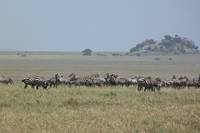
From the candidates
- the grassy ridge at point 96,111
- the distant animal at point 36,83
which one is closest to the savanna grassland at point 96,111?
the grassy ridge at point 96,111

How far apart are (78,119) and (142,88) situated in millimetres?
14552

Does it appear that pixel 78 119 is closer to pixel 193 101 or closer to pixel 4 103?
pixel 4 103

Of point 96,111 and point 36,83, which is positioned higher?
point 36,83

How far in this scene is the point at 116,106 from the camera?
2456 cm

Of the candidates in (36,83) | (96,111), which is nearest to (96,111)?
(96,111)

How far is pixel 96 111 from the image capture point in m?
22.2

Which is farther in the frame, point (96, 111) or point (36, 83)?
point (36, 83)

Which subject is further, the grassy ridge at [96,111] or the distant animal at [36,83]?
the distant animal at [36,83]

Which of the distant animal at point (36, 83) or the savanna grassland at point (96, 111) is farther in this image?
the distant animal at point (36, 83)

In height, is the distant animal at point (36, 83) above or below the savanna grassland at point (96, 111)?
above

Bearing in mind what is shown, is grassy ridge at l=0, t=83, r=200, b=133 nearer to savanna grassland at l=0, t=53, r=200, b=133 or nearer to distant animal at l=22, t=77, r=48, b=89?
savanna grassland at l=0, t=53, r=200, b=133

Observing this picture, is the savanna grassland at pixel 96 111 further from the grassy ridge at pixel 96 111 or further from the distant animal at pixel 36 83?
the distant animal at pixel 36 83

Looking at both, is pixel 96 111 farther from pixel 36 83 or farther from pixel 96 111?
pixel 36 83

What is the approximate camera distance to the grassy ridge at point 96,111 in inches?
715
